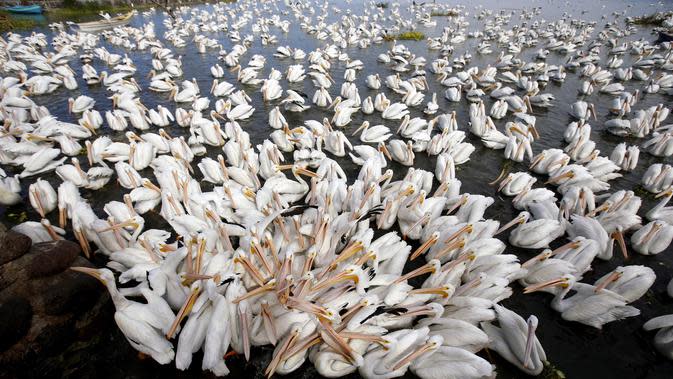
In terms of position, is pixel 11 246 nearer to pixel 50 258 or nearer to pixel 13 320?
pixel 50 258

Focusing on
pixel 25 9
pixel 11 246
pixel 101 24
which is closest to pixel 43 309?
pixel 11 246

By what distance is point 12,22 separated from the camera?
84.9 ft

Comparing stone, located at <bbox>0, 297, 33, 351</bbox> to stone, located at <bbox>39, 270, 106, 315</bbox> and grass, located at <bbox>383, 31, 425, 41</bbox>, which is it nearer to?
stone, located at <bbox>39, 270, 106, 315</bbox>

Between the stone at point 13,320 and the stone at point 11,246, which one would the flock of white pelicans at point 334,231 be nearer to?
the stone at point 13,320

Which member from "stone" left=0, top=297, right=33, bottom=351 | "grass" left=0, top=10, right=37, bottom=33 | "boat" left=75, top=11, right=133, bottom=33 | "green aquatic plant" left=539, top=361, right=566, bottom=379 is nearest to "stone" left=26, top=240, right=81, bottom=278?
"stone" left=0, top=297, right=33, bottom=351

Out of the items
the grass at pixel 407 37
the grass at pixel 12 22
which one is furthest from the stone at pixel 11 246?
the grass at pixel 12 22

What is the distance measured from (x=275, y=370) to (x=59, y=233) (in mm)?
4938

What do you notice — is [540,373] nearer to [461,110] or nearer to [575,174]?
[575,174]

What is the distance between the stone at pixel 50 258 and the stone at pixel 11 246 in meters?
0.15

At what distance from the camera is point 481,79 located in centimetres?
1565

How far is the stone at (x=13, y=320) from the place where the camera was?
385 centimetres

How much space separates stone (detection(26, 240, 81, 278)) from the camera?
171 inches

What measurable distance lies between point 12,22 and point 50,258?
33.3 m

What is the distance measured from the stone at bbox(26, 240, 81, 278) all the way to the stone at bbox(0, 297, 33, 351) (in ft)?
1.30
